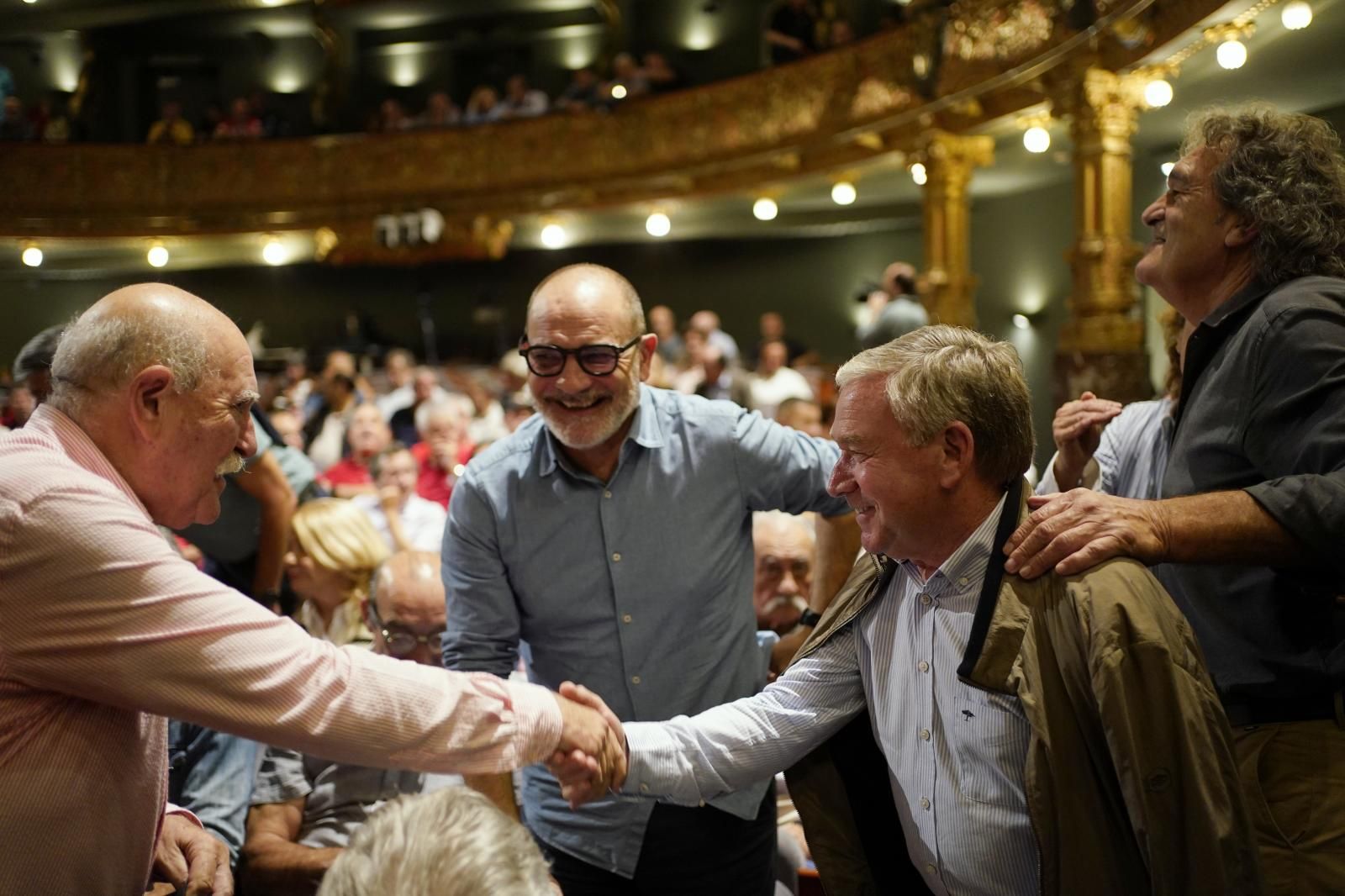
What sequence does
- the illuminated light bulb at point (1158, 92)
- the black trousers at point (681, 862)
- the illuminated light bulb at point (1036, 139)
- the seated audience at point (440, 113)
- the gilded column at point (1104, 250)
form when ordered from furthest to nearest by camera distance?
the seated audience at point (440, 113)
the illuminated light bulb at point (1036, 139)
the gilded column at point (1104, 250)
the illuminated light bulb at point (1158, 92)
the black trousers at point (681, 862)

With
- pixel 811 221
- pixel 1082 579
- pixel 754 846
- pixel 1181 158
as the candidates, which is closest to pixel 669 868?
pixel 754 846

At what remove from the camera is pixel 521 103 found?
15.2m

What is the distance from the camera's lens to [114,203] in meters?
15.8

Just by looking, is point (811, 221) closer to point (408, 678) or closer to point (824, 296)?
point (824, 296)

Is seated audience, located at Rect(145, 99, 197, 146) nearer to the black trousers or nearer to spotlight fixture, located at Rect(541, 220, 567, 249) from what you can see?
spotlight fixture, located at Rect(541, 220, 567, 249)

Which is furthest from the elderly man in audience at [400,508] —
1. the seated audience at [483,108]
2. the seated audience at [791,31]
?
the seated audience at [483,108]

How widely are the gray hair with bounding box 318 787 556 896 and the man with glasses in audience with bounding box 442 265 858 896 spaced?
99 centimetres

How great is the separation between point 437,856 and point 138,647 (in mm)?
516

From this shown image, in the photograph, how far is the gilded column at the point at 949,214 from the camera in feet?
32.7

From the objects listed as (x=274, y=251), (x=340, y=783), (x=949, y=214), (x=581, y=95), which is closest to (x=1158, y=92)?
(x=949, y=214)

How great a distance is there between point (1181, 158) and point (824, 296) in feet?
44.8

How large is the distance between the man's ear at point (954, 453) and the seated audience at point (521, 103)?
44.8 feet

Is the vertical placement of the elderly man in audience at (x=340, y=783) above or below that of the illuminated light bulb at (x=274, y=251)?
below

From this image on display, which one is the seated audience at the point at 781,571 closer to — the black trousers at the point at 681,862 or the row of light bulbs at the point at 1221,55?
the black trousers at the point at 681,862
